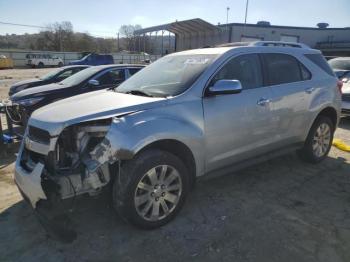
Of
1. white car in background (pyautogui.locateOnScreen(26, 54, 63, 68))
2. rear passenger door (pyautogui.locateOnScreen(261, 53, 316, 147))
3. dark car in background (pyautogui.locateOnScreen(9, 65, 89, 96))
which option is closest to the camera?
rear passenger door (pyautogui.locateOnScreen(261, 53, 316, 147))

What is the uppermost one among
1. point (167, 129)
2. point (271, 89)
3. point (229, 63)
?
point (229, 63)

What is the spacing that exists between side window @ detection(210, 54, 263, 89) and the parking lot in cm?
142

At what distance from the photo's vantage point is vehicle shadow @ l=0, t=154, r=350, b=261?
9.93 ft

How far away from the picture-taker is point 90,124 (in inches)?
122

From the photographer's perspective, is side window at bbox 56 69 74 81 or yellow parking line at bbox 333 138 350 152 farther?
side window at bbox 56 69 74 81

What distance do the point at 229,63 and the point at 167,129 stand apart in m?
1.28

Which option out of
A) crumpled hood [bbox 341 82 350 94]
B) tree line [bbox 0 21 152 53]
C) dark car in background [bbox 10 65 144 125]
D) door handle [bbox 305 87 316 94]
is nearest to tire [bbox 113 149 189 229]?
door handle [bbox 305 87 316 94]

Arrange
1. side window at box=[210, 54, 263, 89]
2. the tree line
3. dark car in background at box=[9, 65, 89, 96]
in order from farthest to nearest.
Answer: the tree line < dark car in background at box=[9, 65, 89, 96] < side window at box=[210, 54, 263, 89]

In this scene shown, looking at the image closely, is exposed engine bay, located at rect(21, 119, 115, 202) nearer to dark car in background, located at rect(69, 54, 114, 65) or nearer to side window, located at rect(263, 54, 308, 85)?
side window, located at rect(263, 54, 308, 85)

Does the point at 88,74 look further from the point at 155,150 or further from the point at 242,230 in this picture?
the point at 242,230

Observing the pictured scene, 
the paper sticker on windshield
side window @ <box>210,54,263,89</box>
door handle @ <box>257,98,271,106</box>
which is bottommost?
door handle @ <box>257,98,271,106</box>

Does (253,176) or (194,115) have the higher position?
(194,115)

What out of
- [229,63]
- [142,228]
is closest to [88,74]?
Answer: [229,63]

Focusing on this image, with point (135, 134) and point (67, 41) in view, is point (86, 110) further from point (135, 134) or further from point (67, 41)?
point (67, 41)
